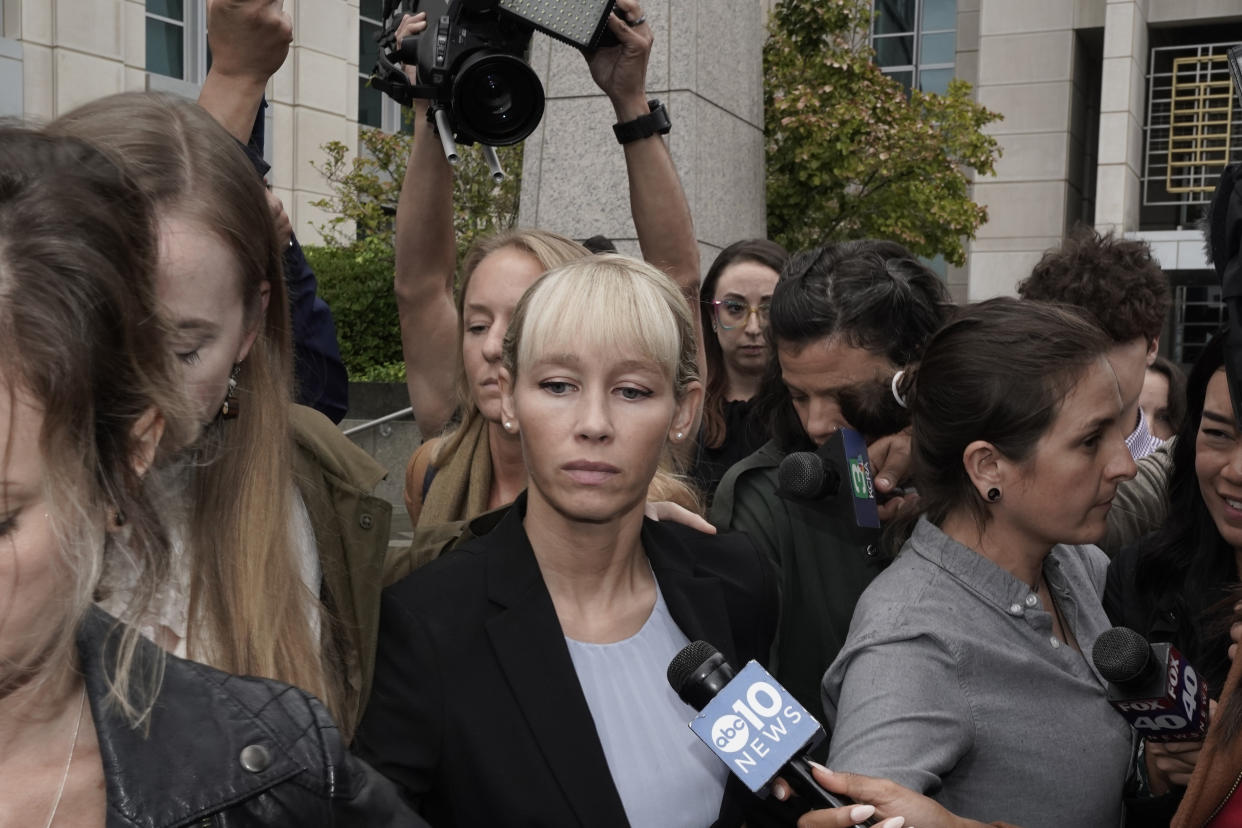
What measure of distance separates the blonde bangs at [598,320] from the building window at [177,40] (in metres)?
19.1

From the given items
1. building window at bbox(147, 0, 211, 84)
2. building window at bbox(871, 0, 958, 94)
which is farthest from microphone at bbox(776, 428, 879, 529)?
building window at bbox(871, 0, 958, 94)

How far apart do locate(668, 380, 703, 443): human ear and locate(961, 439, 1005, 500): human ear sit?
1.67 feet

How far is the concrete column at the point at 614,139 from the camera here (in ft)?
19.4

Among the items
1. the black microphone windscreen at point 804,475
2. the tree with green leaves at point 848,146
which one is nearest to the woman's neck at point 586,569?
the black microphone windscreen at point 804,475

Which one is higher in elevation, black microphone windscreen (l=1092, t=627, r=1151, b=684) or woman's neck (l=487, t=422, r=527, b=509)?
woman's neck (l=487, t=422, r=527, b=509)

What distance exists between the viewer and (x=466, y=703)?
2.05 metres

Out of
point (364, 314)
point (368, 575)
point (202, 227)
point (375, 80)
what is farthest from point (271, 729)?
point (364, 314)

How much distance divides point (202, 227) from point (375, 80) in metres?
1.48

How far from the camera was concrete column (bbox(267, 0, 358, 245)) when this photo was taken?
20.7 m

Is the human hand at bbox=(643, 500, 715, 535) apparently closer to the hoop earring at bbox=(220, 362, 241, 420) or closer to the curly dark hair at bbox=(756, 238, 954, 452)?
the curly dark hair at bbox=(756, 238, 954, 452)

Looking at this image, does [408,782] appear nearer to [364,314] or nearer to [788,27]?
[364,314]

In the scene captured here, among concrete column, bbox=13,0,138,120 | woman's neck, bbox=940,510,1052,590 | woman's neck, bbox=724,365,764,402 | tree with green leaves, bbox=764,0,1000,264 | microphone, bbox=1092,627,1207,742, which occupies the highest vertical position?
concrete column, bbox=13,0,138,120

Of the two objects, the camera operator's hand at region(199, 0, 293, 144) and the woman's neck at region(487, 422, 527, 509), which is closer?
the camera operator's hand at region(199, 0, 293, 144)

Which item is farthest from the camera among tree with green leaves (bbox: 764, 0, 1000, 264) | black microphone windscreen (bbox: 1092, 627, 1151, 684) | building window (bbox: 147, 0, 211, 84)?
building window (bbox: 147, 0, 211, 84)
